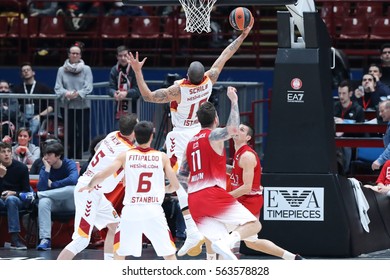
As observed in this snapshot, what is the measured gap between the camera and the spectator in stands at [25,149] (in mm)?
18219

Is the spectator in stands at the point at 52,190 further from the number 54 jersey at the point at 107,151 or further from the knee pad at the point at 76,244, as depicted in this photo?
the knee pad at the point at 76,244

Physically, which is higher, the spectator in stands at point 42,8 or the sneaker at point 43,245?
the spectator in stands at point 42,8

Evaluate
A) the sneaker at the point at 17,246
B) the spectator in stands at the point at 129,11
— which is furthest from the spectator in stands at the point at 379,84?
the spectator in stands at the point at 129,11

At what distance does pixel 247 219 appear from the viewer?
13.3 m

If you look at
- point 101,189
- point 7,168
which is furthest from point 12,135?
point 101,189

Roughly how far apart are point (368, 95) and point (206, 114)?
7339 mm

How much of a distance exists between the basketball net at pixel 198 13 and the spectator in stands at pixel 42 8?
418 inches

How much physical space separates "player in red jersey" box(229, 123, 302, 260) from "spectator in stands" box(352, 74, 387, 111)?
19.2ft

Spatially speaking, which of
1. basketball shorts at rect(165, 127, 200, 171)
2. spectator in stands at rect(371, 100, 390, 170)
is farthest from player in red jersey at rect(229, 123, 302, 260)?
spectator in stands at rect(371, 100, 390, 170)

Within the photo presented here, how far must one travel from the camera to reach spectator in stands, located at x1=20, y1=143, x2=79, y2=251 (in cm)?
1711

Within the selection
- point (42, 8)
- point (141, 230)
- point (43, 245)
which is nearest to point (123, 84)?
point (43, 245)

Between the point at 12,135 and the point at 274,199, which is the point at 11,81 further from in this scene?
the point at 274,199

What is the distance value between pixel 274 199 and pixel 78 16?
10.6 metres
